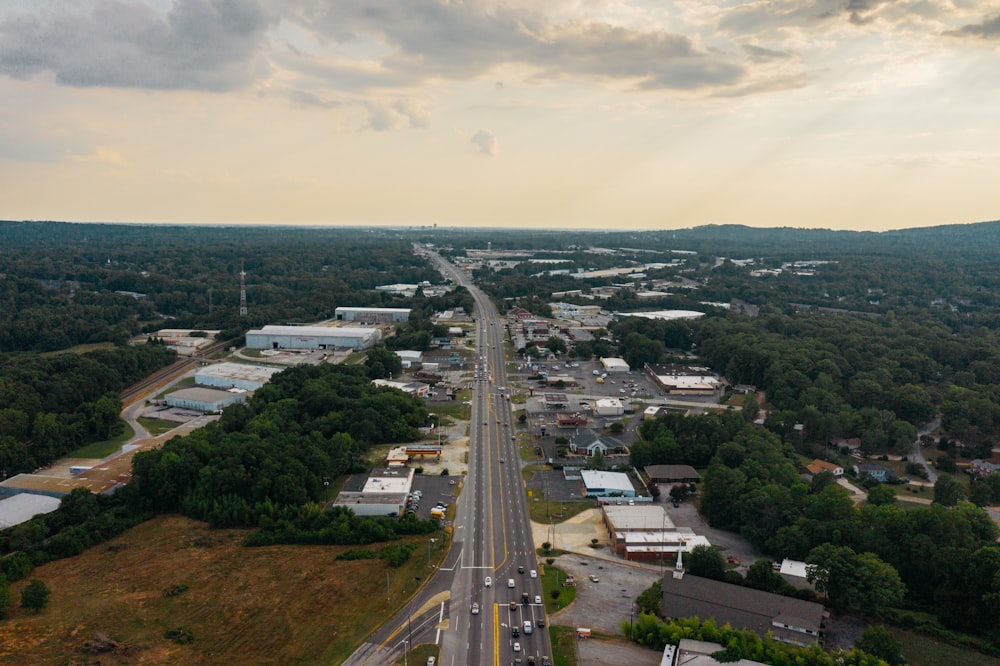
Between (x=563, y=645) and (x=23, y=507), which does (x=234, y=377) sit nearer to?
(x=23, y=507)

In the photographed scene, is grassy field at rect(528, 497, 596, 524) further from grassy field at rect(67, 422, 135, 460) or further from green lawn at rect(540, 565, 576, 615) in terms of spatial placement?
grassy field at rect(67, 422, 135, 460)

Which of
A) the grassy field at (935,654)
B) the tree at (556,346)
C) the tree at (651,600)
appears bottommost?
the grassy field at (935,654)

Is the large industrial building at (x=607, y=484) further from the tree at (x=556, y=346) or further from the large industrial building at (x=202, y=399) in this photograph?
the tree at (x=556, y=346)

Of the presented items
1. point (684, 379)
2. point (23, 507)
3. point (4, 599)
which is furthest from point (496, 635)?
point (684, 379)

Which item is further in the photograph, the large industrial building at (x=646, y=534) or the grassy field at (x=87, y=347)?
the grassy field at (x=87, y=347)

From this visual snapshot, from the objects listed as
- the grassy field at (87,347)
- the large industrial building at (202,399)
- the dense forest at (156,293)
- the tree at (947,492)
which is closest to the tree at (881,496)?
the tree at (947,492)

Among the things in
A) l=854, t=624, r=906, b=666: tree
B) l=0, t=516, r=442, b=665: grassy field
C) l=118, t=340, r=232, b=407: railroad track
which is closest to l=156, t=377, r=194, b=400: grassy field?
l=118, t=340, r=232, b=407: railroad track

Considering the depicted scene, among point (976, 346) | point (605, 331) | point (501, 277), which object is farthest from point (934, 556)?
point (501, 277)
